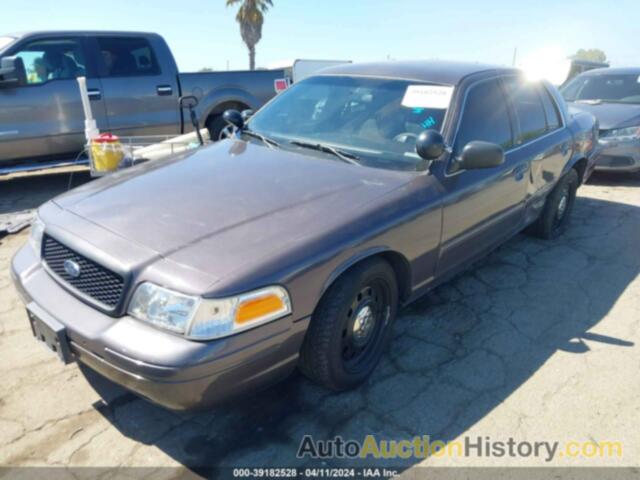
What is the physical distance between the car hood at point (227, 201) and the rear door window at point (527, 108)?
157 centimetres

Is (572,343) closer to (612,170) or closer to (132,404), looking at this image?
(132,404)

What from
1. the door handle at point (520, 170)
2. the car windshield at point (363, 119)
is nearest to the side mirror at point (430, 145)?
the car windshield at point (363, 119)

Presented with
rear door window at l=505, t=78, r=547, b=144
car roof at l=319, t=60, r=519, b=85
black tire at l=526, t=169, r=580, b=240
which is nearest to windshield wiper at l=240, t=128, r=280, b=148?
car roof at l=319, t=60, r=519, b=85

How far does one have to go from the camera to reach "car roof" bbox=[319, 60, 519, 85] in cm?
327

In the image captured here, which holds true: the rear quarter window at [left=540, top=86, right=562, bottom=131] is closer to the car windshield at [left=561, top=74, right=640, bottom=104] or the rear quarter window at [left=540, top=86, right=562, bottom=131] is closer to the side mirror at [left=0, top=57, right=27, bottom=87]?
the car windshield at [left=561, top=74, right=640, bottom=104]

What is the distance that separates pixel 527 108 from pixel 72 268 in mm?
3552

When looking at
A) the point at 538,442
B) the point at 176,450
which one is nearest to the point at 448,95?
the point at 538,442

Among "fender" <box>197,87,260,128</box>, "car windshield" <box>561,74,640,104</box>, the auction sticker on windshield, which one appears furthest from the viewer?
"car windshield" <box>561,74,640,104</box>

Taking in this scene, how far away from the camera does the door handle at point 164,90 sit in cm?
675

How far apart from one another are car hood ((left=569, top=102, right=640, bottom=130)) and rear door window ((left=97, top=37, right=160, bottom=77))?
5.97 metres

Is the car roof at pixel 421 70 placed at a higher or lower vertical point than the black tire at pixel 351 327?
higher

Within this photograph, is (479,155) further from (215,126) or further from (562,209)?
(215,126)

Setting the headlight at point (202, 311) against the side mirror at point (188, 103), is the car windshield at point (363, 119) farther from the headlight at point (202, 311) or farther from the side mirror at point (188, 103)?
the side mirror at point (188, 103)

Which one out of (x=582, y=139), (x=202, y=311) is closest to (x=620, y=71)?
(x=582, y=139)
